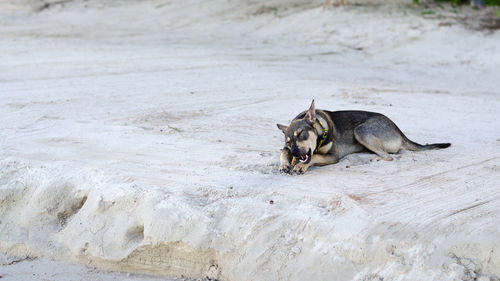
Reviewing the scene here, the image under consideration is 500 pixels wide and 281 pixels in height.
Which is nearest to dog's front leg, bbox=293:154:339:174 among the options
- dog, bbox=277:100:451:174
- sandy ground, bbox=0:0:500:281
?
dog, bbox=277:100:451:174

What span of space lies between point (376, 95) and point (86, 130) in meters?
4.43

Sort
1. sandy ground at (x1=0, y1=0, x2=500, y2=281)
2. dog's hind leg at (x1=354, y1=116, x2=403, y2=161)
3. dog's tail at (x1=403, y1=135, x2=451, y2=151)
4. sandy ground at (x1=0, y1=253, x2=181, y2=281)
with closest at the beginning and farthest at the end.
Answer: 1. sandy ground at (x1=0, y1=0, x2=500, y2=281)
2. sandy ground at (x1=0, y1=253, x2=181, y2=281)
3. dog's hind leg at (x1=354, y1=116, x2=403, y2=161)
4. dog's tail at (x1=403, y1=135, x2=451, y2=151)

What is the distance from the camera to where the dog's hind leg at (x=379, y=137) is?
698 centimetres

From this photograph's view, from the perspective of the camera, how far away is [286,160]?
6430 mm

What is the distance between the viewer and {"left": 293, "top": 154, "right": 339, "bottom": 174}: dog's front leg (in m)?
6.37

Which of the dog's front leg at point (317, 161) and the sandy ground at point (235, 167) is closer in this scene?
the sandy ground at point (235, 167)

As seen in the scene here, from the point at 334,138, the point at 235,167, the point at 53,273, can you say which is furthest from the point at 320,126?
the point at 53,273

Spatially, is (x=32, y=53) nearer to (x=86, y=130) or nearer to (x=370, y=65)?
(x=86, y=130)

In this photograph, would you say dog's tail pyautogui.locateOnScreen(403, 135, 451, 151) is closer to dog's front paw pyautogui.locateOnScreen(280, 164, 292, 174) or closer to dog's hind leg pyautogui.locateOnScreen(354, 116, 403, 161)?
dog's hind leg pyautogui.locateOnScreen(354, 116, 403, 161)

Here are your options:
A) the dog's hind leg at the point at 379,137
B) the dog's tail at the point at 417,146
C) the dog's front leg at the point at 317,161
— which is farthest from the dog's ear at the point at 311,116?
the dog's tail at the point at 417,146

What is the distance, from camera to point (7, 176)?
657 cm

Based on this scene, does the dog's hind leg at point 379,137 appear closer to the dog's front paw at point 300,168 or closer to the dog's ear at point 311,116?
the dog's ear at point 311,116

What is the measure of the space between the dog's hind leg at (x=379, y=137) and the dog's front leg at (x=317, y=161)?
1.55ft

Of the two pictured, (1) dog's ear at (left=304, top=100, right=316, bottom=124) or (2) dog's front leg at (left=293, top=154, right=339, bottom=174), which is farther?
(1) dog's ear at (left=304, top=100, right=316, bottom=124)
